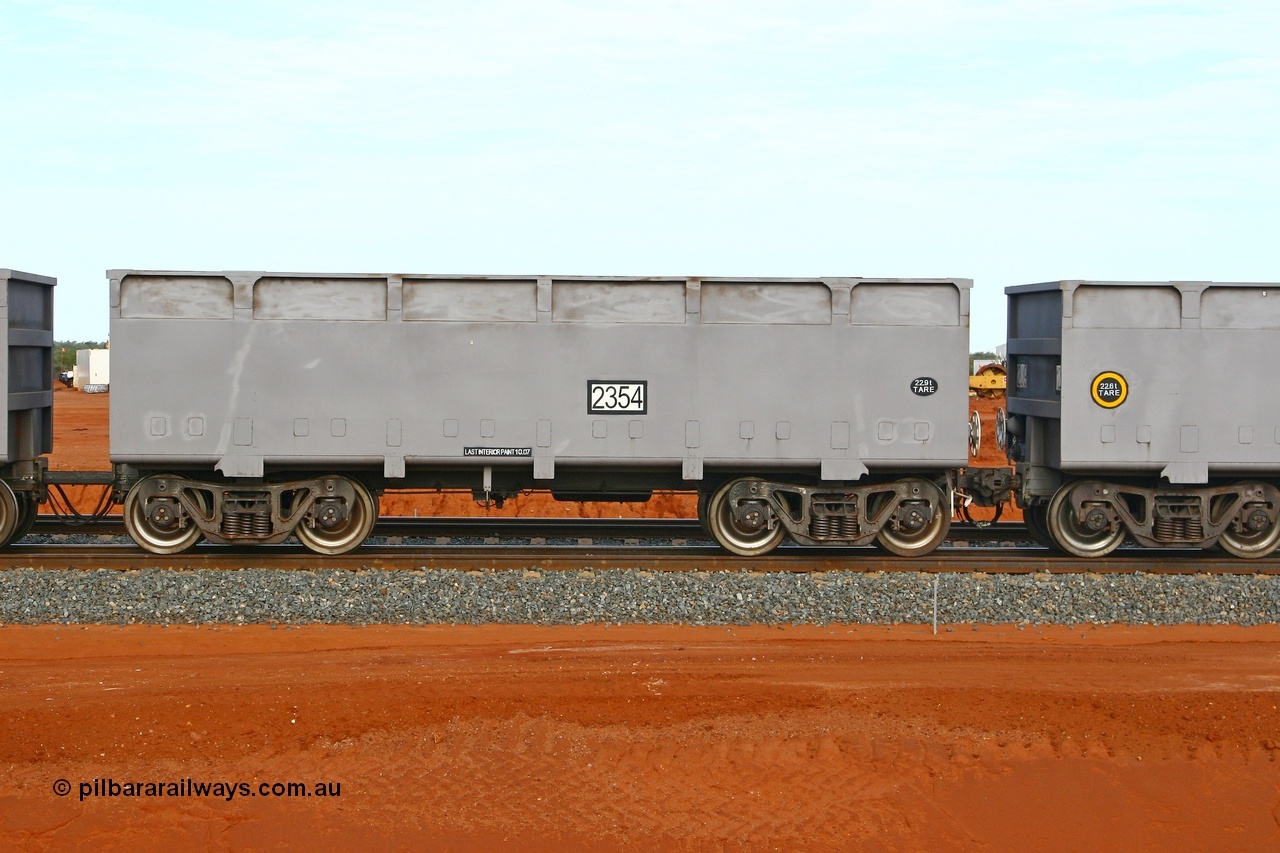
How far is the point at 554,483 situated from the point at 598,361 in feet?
5.09

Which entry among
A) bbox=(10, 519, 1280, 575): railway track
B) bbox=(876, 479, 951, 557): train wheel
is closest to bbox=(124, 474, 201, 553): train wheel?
bbox=(10, 519, 1280, 575): railway track

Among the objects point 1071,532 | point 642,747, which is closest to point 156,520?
point 642,747

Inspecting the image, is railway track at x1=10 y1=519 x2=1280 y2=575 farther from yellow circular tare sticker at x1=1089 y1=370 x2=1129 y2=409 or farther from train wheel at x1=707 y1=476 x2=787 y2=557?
yellow circular tare sticker at x1=1089 y1=370 x2=1129 y2=409

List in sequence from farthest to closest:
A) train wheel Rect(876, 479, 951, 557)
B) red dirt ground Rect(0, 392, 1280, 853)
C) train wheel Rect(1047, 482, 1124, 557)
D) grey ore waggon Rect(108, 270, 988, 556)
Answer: train wheel Rect(1047, 482, 1124, 557) < train wheel Rect(876, 479, 951, 557) < grey ore waggon Rect(108, 270, 988, 556) < red dirt ground Rect(0, 392, 1280, 853)

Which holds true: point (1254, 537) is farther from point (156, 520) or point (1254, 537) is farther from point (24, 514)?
point (24, 514)

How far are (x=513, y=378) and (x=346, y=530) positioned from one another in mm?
2658

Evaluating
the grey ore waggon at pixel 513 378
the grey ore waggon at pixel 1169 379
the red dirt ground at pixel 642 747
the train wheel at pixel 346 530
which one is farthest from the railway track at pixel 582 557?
the red dirt ground at pixel 642 747

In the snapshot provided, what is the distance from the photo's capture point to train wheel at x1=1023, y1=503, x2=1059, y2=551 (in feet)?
44.3

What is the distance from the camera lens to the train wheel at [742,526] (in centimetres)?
1262

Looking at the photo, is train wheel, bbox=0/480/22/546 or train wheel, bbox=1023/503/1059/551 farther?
train wheel, bbox=1023/503/1059/551

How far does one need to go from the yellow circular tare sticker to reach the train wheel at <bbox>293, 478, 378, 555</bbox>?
8251 millimetres

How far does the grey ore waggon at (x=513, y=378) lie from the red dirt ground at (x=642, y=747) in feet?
10.1

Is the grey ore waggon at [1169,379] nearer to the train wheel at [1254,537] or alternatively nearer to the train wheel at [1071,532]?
the train wheel at [1071,532]

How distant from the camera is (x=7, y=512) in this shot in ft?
41.9
